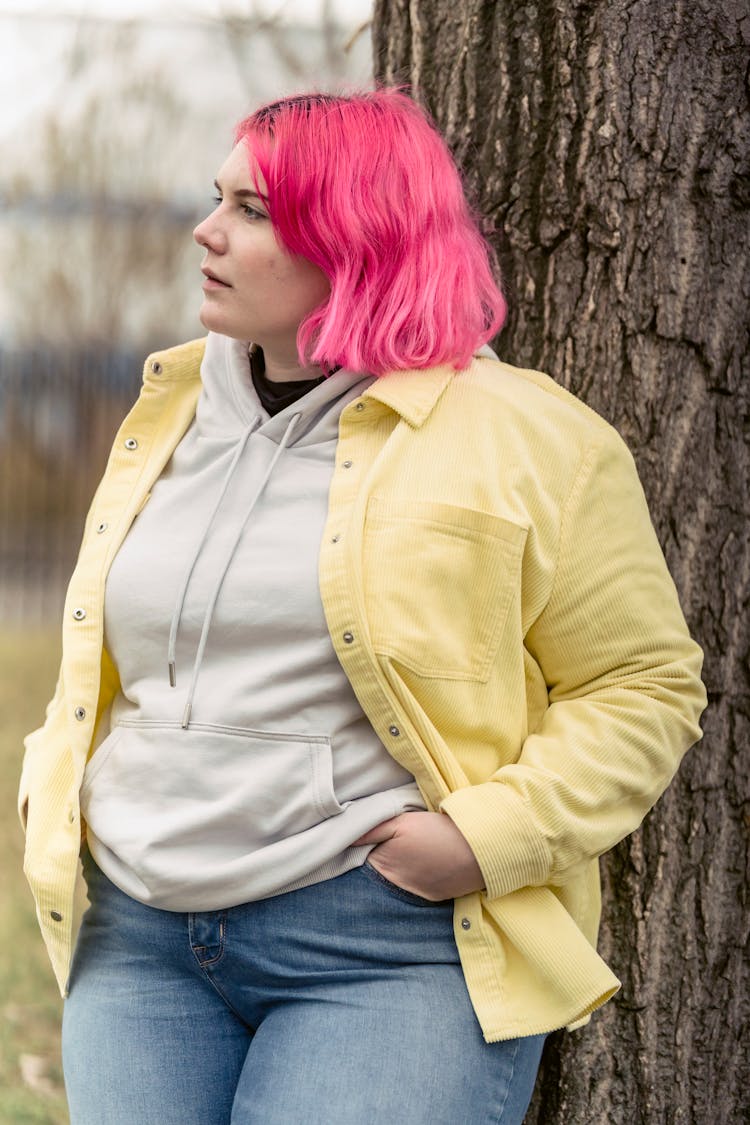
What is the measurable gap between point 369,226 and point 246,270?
0.20m

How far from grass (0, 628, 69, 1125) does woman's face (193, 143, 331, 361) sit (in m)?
2.22

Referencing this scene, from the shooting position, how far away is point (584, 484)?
5.83ft

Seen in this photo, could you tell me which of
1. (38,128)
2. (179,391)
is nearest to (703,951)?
(179,391)

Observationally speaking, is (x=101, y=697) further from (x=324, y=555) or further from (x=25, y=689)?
(x=25, y=689)

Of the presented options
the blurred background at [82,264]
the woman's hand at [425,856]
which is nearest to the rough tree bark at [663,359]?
the woman's hand at [425,856]

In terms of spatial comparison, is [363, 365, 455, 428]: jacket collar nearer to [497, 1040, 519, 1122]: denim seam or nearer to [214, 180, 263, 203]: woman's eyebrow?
[214, 180, 263, 203]: woman's eyebrow

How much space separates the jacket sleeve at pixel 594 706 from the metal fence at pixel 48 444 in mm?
8826

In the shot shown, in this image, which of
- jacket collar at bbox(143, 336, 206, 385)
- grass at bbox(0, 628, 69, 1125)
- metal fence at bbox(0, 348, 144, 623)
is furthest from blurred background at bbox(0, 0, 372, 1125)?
jacket collar at bbox(143, 336, 206, 385)

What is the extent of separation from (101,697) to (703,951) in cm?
117

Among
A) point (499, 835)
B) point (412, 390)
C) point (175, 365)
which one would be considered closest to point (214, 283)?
point (175, 365)

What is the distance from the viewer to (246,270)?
1884 millimetres

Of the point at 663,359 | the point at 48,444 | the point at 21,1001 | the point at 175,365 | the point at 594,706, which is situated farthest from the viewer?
the point at 48,444

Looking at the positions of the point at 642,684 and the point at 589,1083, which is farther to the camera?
the point at 589,1083

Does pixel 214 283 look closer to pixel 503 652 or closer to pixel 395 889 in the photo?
pixel 503 652
